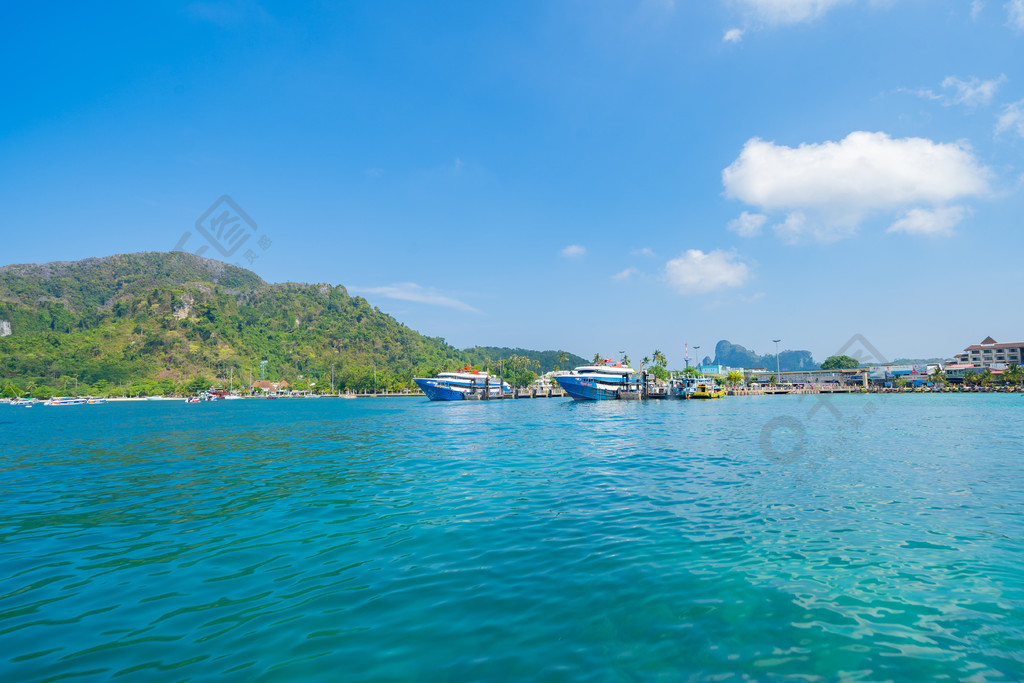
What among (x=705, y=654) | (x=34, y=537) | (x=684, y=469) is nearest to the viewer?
(x=705, y=654)

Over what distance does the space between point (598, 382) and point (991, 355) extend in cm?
17105

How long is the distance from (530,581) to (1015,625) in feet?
22.0

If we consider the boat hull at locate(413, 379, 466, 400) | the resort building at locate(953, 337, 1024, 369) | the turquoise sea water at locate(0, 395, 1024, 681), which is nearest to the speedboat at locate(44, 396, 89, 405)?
the boat hull at locate(413, 379, 466, 400)

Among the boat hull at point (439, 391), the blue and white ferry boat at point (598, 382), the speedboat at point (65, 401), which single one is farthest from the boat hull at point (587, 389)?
the speedboat at point (65, 401)

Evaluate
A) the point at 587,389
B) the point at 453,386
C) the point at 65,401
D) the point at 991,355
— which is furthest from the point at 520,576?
the point at 991,355

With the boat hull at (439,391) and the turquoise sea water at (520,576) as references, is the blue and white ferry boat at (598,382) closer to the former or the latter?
the boat hull at (439,391)

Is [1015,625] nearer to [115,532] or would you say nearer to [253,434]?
[115,532]

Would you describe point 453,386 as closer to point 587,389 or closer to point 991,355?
point 587,389

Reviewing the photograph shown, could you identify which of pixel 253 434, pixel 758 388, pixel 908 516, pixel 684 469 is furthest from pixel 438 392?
pixel 758 388

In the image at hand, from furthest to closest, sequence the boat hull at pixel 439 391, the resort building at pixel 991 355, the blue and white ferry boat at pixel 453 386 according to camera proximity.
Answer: the resort building at pixel 991 355, the blue and white ferry boat at pixel 453 386, the boat hull at pixel 439 391

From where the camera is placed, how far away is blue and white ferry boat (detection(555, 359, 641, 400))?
9906 centimetres

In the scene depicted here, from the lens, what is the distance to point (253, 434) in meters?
37.9

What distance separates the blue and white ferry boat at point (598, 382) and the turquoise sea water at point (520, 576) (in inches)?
3192

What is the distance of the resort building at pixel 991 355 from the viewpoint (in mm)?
157375
